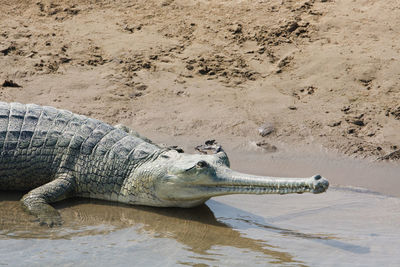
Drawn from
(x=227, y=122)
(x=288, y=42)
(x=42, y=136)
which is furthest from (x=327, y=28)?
(x=42, y=136)

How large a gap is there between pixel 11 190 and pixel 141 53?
136 inches

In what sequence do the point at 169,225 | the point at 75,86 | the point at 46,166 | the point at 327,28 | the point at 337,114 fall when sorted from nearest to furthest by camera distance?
the point at 169,225, the point at 46,166, the point at 337,114, the point at 75,86, the point at 327,28

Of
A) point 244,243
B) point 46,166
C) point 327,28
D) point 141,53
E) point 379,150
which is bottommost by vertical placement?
point 244,243

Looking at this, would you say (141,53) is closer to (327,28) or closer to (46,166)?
(327,28)

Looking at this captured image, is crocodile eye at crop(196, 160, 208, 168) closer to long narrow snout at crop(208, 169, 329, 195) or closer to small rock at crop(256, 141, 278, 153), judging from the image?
long narrow snout at crop(208, 169, 329, 195)

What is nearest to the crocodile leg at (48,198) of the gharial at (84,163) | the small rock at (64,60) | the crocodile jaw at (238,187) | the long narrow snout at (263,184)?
the gharial at (84,163)

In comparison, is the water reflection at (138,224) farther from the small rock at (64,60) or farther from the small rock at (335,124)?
the small rock at (64,60)

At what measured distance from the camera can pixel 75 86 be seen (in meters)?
8.49

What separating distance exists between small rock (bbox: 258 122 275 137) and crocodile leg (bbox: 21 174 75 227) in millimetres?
2471

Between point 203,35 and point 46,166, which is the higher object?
point 203,35

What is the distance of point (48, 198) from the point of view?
229 inches

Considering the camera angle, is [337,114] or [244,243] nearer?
[244,243]

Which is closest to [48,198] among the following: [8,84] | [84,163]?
[84,163]

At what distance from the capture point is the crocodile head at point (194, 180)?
5160 mm
